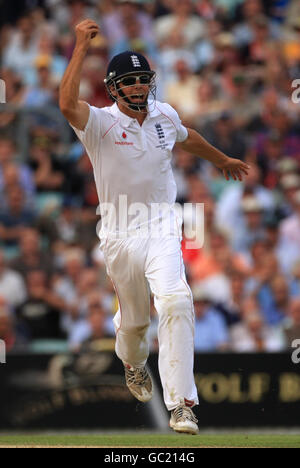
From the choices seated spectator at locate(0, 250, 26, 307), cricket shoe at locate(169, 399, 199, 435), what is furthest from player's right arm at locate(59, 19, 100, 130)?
seated spectator at locate(0, 250, 26, 307)

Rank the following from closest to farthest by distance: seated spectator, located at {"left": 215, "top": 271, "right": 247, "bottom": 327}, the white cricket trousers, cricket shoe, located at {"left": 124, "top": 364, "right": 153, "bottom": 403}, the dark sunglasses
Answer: the white cricket trousers
the dark sunglasses
cricket shoe, located at {"left": 124, "top": 364, "right": 153, "bottom": 403}
seated spectator, located at {"left": 215, "top": 271, "right": 247, "bottom": 327}

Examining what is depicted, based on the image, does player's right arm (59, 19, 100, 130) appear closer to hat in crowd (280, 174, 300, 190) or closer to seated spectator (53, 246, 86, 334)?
seated spectator (53, 246, 86, 334)

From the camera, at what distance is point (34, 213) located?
12.3m

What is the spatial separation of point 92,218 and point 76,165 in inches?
31.2

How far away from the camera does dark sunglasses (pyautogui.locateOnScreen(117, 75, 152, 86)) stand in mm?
7277

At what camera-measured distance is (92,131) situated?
7.21m

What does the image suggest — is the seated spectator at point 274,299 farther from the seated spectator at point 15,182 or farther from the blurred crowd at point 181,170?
the seated spectator at point 15,182

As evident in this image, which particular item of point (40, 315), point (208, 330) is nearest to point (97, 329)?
point (40, 315)

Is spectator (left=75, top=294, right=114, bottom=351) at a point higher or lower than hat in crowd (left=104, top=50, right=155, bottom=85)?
lower

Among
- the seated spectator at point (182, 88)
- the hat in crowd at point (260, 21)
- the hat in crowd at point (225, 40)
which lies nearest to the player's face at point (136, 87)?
the seated spectator at point (182, 88)

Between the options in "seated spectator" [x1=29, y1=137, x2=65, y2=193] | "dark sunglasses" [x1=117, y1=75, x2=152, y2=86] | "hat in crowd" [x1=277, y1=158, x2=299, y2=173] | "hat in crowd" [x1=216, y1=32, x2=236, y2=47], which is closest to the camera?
"dark sunglasses" [x1=117, y1=75, x2=152, y2=86]

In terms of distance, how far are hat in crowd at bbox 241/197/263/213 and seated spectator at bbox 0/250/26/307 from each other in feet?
8.49

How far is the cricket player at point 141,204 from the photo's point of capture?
692 centimetres
